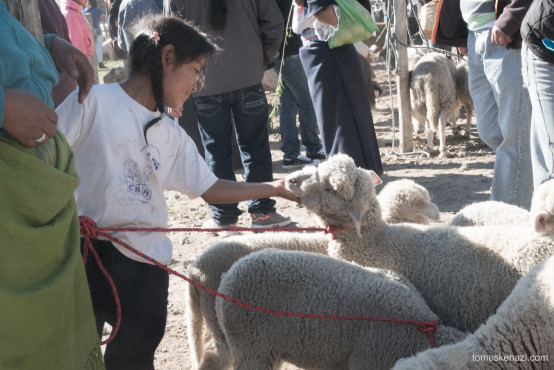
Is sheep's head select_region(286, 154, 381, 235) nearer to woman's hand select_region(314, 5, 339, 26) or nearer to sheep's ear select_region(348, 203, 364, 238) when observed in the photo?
sheep's ear select_region(348, 203, 364, 238)

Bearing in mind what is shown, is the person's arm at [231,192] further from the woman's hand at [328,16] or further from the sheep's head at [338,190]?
the woman's hand at [328,16]

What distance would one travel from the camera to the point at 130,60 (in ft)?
9.68

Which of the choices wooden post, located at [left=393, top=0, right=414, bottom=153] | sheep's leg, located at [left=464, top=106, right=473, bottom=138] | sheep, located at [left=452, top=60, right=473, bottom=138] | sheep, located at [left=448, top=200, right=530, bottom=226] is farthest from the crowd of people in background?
sheep's leg, located at [left=464, top=106, right=473, bottom=138]

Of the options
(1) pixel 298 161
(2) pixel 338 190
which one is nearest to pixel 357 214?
(2) pixel 338 190

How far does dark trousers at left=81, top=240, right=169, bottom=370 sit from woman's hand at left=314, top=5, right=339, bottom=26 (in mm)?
2988

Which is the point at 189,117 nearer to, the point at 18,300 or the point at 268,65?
the point at 268,65

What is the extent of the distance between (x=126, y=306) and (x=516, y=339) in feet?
5.20

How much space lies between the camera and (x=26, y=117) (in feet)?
6.63

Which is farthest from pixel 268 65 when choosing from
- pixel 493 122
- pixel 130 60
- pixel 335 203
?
pixel 130 60

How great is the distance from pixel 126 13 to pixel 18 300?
16.7ft

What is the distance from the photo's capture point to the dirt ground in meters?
4.20

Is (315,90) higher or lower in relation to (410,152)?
higher

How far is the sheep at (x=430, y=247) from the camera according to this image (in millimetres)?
3219

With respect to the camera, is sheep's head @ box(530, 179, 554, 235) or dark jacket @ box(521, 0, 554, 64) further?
dark jacket @ box(521, 0, 554, 64)
